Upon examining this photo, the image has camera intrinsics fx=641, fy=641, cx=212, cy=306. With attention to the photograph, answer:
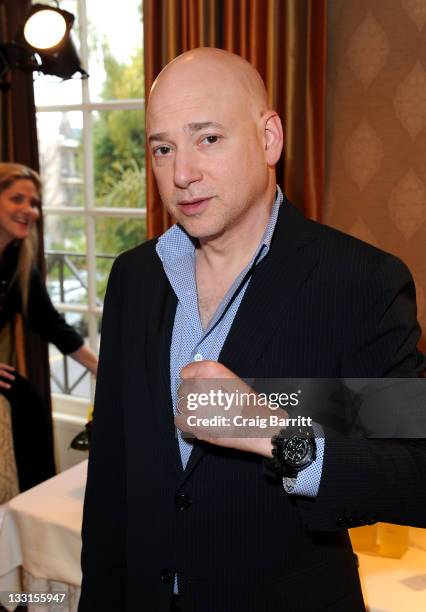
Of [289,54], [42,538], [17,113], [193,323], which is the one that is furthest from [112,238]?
[193,323]

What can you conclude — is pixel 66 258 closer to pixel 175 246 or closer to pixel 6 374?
pixel 6 374

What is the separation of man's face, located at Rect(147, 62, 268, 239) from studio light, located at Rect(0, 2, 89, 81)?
5.96 ft

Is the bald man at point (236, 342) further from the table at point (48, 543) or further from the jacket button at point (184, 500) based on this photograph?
the table at point (48, 543)

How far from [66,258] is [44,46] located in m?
1.71

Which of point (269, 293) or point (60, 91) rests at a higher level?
→ point (60, 91)

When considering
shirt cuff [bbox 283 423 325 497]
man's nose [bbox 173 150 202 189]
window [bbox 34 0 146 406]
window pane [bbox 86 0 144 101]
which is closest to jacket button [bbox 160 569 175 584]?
shirt cuff [bbox 283 423 325 497]

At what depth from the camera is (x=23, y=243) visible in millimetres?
3291

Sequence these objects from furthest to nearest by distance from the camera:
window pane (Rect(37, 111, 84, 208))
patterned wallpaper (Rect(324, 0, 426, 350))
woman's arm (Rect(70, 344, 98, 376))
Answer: window pane (Rect(37, 111, 84, 208)), woman's arm (Rect(70, 344, 98, 376)), patterned wallpaper (Rect(324, 0, 426, 350))

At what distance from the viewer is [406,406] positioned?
982 mm

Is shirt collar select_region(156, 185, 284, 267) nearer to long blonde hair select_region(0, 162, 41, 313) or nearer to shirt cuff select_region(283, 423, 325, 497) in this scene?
shirt cuff select_region(283, 423, 325, 497)

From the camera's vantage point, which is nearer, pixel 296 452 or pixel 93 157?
pixel 296 452

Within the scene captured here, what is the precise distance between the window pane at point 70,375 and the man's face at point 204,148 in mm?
3331

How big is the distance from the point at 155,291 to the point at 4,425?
6.25ft

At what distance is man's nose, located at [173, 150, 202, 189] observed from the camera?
44.2 inches
